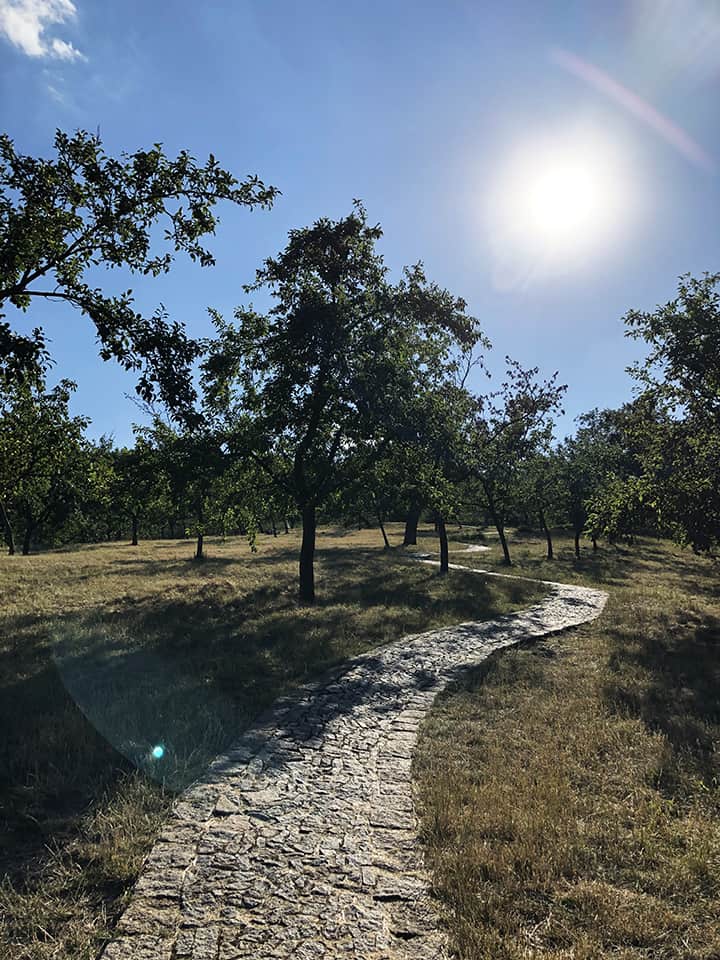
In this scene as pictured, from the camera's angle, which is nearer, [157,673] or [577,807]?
[577,807]

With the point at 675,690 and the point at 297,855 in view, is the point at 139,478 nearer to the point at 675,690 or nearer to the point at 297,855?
the point at 297,855

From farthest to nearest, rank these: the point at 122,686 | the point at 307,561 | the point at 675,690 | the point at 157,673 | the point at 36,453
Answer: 1. the point at 307,561
2. the point at 36,453
3. the point at 157,673
4. the point at 675,690
5. the point at 122,686

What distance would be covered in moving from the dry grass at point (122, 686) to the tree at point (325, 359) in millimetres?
4723

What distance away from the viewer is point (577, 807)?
6512 mm

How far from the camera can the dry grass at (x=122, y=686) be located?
5.18 meters

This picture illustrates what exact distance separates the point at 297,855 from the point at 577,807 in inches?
136

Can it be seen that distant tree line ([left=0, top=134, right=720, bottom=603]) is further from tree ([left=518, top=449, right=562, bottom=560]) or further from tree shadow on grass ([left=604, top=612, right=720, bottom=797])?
tree ([left=518, top=449, right=562, bottom=560])

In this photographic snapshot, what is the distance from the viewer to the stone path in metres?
4.42

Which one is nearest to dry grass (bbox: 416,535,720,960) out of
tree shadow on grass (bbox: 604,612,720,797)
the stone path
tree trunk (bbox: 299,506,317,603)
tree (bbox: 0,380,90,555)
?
tree shadow on grass (bbox: 604,612,720,797)

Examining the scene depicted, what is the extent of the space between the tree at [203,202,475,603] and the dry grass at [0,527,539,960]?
15.5ft

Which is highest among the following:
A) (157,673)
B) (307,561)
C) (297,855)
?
(307,561)

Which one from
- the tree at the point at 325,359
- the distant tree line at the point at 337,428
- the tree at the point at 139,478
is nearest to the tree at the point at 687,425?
the distant tree line at the point at 337,428

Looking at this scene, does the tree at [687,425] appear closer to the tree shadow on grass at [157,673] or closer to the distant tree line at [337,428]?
the distant tree line at [337,428]

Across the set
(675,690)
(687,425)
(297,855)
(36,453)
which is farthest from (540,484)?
(297,855)
